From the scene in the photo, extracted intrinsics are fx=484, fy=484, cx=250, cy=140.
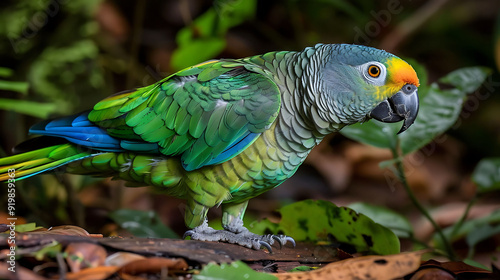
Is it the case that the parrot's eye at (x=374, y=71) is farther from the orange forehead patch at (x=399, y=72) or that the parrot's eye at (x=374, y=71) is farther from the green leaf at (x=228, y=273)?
the green leaf at (x=228, y=273)

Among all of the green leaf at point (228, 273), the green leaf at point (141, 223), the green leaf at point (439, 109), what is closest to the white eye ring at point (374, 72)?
the green leaf at point (439, 109)

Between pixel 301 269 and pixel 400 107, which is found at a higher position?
pixel 400 107

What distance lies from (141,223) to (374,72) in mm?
1550

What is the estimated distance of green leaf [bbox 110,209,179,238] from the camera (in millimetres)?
2676

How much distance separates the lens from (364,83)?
6.44 ft

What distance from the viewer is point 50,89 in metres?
3.73

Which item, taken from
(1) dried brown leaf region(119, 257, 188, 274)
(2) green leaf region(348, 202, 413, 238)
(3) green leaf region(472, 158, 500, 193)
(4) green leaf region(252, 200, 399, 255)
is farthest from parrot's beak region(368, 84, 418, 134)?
(1) dried brown leaf region(119, 257, 188, 274)

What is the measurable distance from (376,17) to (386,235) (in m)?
2.94

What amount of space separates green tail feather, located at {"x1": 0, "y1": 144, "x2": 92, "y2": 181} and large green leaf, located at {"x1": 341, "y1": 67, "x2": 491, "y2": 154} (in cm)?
133

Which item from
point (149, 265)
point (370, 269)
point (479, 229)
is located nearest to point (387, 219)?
point (479, 229)

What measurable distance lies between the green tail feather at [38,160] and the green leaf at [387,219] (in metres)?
1.45

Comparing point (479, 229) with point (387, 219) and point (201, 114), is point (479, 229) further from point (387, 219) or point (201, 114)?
point (201, 114)

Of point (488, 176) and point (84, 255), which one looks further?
point (488, 176)

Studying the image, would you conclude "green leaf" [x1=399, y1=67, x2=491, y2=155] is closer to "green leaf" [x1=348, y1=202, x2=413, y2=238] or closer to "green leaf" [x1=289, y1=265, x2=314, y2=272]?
"green leaf" [x1=348, y1=202, x2=413, y2=238]
